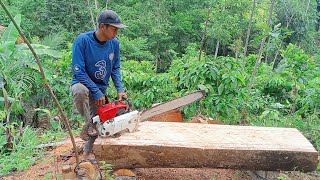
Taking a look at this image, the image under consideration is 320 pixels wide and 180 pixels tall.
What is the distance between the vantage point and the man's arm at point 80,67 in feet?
10.2

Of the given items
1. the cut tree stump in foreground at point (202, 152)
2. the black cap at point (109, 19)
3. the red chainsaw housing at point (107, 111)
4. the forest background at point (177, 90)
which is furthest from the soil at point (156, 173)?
the black cap at point (109, 19)

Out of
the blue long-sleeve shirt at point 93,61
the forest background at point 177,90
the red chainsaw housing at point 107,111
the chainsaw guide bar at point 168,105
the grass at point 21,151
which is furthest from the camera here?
the forest background at point 177,90

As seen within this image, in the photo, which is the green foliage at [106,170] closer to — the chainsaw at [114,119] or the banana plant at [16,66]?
the chainsaw at [114,119]

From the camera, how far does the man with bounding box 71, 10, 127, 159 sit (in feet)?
10.2

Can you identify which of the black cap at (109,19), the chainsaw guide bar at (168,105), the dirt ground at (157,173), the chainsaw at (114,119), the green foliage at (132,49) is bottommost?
the green foliage at (132,49)

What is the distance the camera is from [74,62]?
3125mm

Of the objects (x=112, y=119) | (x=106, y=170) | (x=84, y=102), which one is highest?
(x=84, y=102)

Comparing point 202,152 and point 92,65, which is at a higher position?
point 92,65

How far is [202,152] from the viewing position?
121 inches

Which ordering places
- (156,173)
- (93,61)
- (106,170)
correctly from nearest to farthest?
1. (106,170)
2. (93,61)
3. (156,173)

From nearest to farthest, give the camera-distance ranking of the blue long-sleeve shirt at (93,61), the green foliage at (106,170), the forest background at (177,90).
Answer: the green foliage at (106,170)
the blue long-sleeve shirt at (93,61)
the forest background at (177,90)

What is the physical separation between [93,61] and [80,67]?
0.17m

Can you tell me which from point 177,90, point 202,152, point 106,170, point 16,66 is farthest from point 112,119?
point 177,90

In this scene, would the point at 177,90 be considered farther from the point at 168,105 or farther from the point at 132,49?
the point at 132,49
